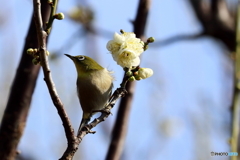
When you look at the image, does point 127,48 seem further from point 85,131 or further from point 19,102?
point 19,102

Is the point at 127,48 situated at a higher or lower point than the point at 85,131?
higher

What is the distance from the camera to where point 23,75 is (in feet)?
A: 10.9

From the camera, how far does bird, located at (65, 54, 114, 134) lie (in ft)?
9.14

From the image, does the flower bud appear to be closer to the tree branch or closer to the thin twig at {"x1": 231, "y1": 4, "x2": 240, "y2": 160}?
the thin twig at {"x1": 231, "y1": 4, "x2": 240, "y2": 160}

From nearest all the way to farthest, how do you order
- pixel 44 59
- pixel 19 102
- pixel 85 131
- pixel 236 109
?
1. pixel 44 59
2. pixel 85 131
3. pixel 236 109
4. pixel 19 102

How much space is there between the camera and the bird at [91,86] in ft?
9.14

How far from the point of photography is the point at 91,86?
9.57ft

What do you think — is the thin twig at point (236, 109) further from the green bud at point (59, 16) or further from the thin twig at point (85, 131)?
the green bud at point (59, 16)

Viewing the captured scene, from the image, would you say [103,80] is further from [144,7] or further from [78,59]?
[144,7]

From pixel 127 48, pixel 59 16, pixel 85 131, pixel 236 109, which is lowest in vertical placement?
pixel 85 131

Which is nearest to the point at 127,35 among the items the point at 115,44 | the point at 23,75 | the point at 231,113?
the point at 115,44

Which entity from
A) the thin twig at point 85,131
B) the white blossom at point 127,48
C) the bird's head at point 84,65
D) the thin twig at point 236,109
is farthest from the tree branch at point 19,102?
the thin twig at point 236,109

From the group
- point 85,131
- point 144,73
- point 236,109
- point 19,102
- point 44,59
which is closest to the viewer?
point 44,59

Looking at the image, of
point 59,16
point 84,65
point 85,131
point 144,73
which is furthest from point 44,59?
point 84,65
